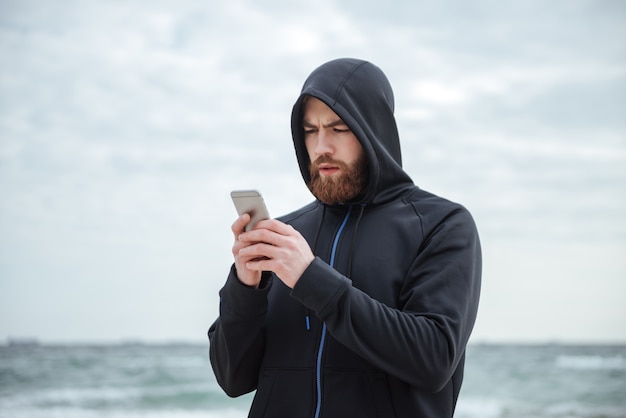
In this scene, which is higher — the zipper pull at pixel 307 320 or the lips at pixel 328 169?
the lips at pixel 328 169

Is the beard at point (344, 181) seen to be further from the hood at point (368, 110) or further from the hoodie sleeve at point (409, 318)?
the hoodie sleeve at point (409, 318)

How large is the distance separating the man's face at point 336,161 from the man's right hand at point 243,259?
1.23 feet

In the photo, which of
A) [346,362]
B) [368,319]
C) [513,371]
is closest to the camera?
[368,319]

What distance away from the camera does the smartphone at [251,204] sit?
1.96m

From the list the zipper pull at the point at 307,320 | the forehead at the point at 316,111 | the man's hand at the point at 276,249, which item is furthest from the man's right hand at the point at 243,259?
the forehead at the point at 316,111

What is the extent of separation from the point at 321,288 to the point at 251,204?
0.32m

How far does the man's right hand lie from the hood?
0.42 metres

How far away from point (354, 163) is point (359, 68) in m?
0.34

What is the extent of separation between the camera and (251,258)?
203cm

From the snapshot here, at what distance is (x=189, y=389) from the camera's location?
1755 cm

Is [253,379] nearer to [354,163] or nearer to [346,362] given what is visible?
[346,362]

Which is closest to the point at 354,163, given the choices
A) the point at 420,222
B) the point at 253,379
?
the point at 420,222

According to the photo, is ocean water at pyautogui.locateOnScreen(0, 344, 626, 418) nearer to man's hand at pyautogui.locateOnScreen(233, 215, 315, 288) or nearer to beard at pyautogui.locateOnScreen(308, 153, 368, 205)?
beard at pyautogui.locateOnScreen(308, 153, 368, 205)

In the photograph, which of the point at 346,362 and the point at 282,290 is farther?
the point at 282,290
